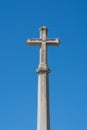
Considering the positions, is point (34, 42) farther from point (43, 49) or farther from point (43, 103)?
point (43, 103)

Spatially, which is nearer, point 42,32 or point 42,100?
point 42,100

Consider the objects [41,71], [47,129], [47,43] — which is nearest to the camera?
[47,129]

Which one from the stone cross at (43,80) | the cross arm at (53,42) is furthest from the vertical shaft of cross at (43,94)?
the cross arm at (53,42)

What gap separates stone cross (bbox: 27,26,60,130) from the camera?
1228 cm

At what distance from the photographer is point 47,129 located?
479 inches

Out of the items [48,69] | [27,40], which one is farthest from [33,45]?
[48,69]

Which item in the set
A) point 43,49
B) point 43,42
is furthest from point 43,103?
point 43,42

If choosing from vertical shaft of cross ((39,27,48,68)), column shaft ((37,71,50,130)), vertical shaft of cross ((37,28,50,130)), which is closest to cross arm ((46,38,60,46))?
vertical shaft of cross ((39,27,48,68))

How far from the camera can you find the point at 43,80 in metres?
12.9

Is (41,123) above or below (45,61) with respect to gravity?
below

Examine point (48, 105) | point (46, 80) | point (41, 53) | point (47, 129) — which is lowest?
point (47, 129)

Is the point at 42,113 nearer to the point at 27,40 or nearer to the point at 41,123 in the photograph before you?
the point at 41,123

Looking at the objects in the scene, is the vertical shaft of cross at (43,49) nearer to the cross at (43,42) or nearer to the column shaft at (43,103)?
the cross at (43,42)

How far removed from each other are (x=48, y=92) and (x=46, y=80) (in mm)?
391
